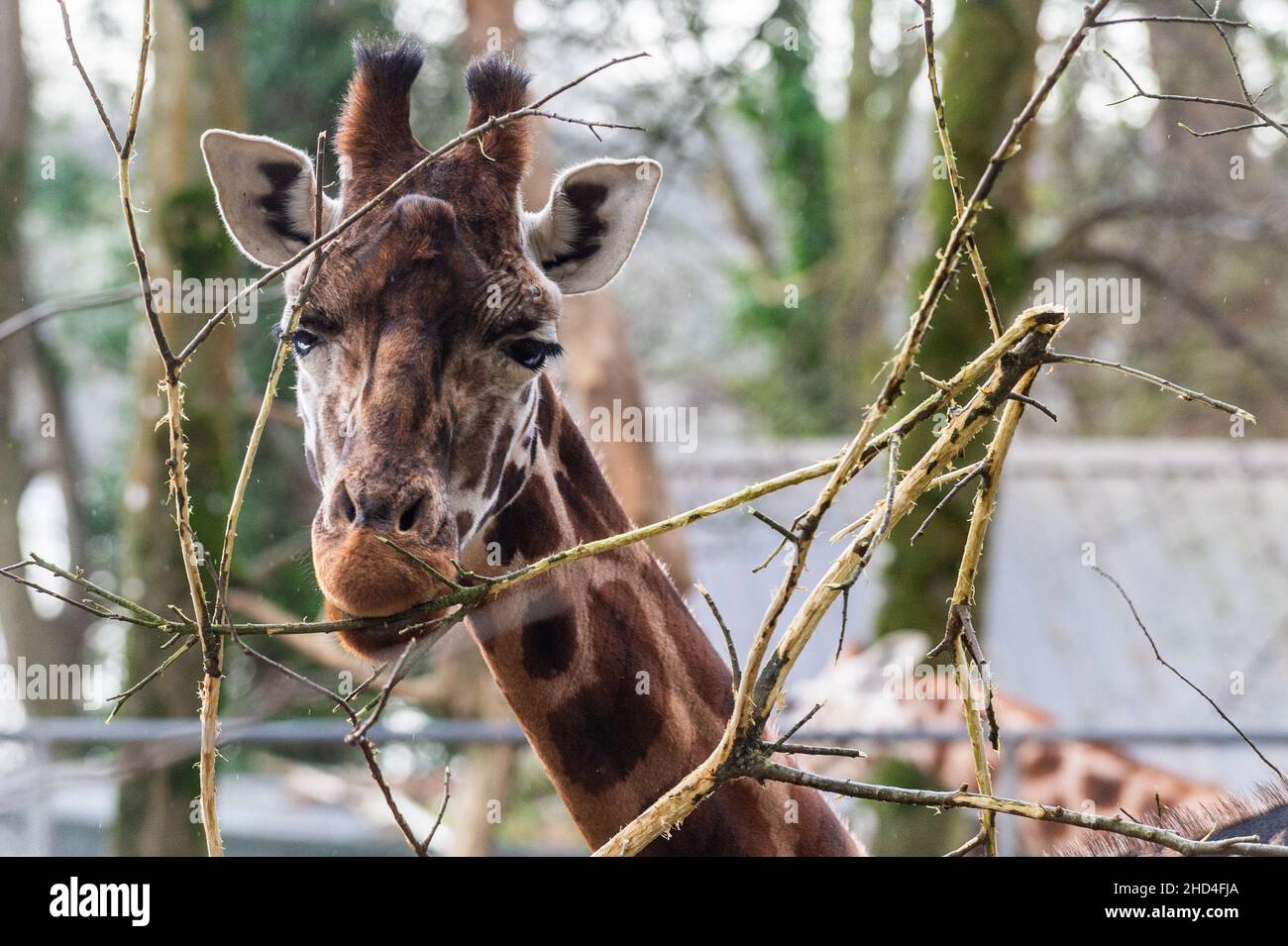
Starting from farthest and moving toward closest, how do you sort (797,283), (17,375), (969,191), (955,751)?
(797,283) → (955,751) → (17,375) → (969,191)

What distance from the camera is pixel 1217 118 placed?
12.8 meters

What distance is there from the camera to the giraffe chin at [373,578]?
2.09 m

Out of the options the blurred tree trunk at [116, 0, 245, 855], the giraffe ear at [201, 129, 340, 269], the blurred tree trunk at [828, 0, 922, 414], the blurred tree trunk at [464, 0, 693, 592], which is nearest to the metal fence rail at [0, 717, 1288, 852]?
the blurred tree trunk at [116, 0, 245, 855]

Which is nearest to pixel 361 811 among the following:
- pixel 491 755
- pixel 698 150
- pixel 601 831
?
pixel 491 755

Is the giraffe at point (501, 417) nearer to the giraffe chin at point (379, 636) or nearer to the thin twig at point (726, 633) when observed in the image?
the giraffe chin at point (379, 636)

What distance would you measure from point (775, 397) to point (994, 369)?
10.1 m

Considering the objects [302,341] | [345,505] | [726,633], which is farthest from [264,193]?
[726,633]

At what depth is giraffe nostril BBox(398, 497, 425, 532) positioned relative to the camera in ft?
7.10

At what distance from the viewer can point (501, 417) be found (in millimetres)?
→ 2496

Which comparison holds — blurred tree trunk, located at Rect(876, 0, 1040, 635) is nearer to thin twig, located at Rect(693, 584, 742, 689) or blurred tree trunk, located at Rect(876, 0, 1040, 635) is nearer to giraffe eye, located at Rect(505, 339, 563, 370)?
giraffe eye, located at Rect(505, 339, 563, 370)

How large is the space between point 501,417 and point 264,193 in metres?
0.67

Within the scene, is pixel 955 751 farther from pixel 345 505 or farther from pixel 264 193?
pixel 345 505

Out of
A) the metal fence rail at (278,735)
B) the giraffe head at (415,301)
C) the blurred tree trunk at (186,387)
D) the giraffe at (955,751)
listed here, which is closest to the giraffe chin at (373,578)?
the giraffe head at (415,301)
